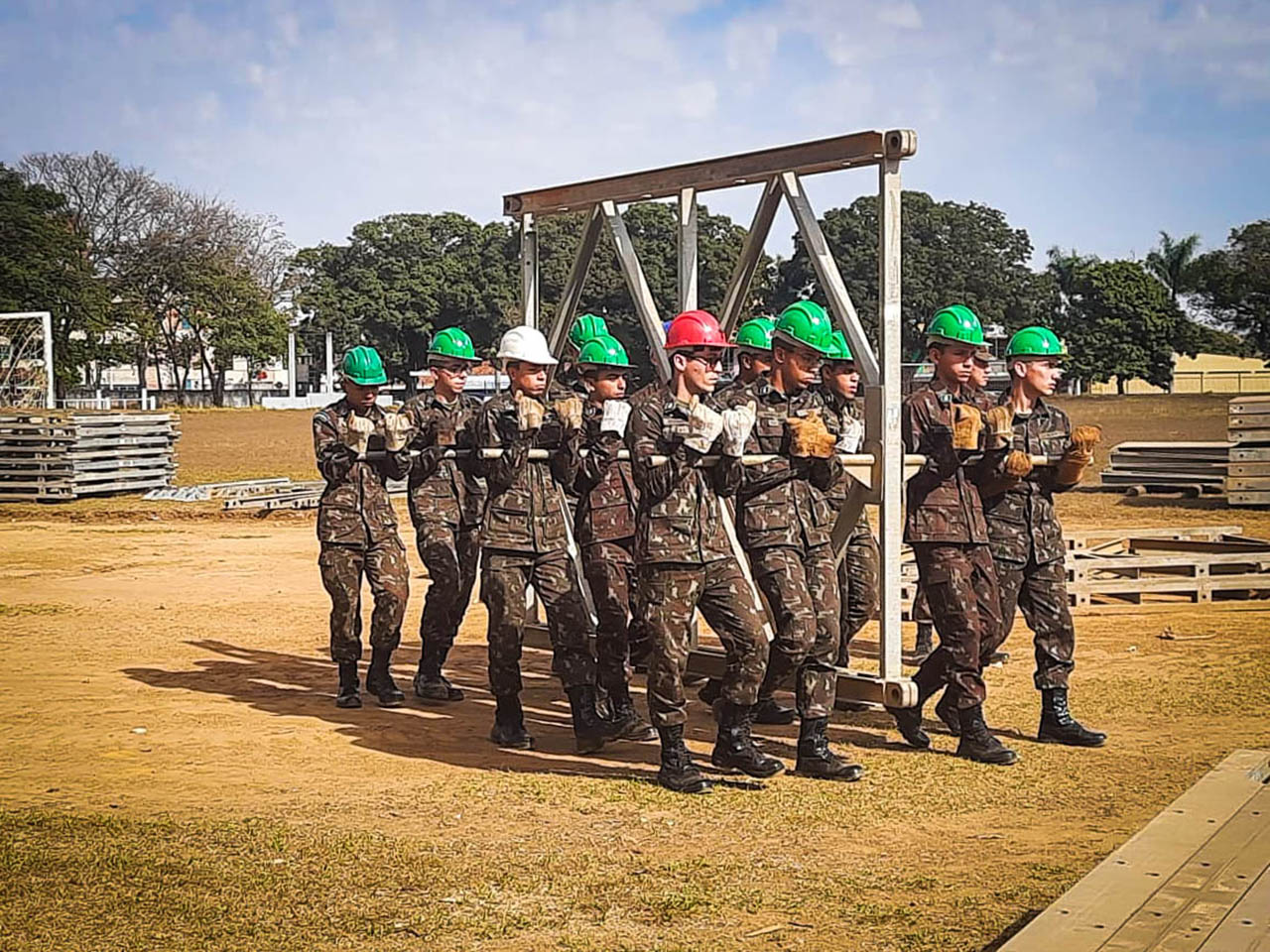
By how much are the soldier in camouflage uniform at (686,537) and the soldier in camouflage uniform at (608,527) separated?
1.07 m

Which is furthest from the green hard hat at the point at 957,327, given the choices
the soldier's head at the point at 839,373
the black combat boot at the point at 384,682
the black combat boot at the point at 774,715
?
the black combat boot at the point at 384,682

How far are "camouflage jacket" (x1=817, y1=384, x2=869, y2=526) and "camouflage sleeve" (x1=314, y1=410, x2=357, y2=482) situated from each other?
295 centimetres

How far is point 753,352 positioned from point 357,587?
9.54ft

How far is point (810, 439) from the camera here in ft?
24.7

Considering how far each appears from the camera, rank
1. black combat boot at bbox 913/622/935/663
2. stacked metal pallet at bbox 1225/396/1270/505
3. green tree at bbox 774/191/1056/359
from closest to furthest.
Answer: black combat boot at bbox 913/622/935/663 < stacked metal pallet at bbox 1225/396/1270/505 < green tree at bbox 774/191/1056/359

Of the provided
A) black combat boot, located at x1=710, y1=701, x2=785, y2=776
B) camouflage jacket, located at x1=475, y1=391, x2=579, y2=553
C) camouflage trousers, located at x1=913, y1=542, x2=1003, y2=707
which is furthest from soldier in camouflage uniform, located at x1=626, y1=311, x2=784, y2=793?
camouflage trousers, located at x1=913, y1=542, x2=1003, y2=707

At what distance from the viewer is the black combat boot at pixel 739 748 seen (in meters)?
7.76

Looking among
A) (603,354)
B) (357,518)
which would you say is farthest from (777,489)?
(357,518)

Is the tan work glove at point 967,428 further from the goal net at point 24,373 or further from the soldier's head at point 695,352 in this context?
the goal net at point 24,373

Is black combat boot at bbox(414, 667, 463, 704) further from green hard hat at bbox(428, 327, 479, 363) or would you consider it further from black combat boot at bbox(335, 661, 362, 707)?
green hard hat at bbox(428, 327, 479, 363)

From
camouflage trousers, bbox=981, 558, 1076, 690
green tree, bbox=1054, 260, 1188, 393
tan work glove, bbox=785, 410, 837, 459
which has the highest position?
green tree, bbox=1054, 260, 1188, 393

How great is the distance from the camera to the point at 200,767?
820cm

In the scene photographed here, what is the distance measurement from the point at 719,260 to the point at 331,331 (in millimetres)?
32005

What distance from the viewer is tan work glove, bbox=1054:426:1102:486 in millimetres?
8045
